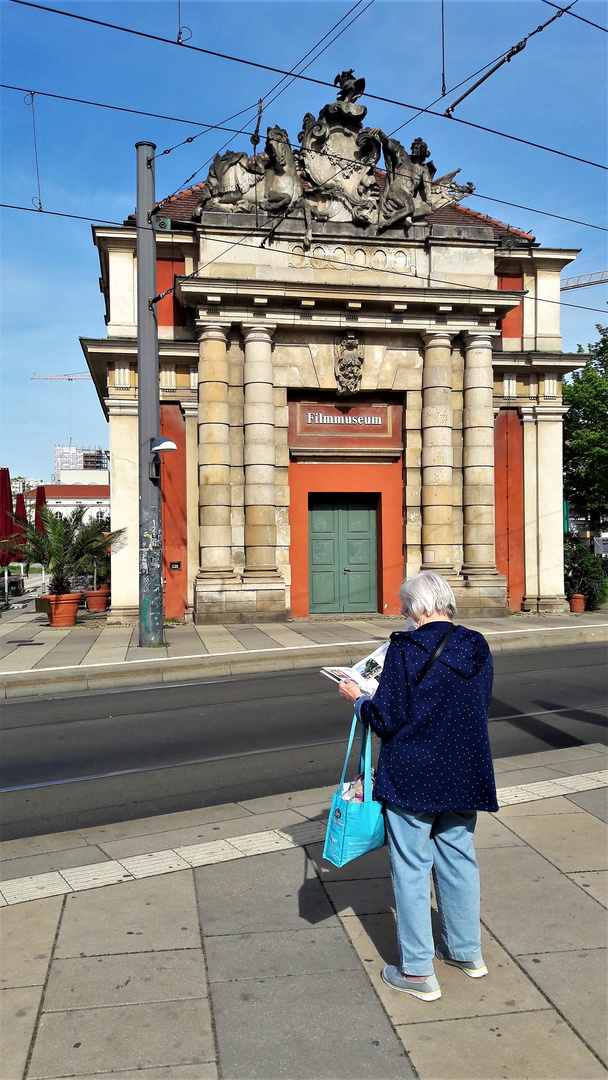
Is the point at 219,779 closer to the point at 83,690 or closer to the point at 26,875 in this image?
the point at 26,875

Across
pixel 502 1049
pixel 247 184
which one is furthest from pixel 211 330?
pixel 502 1049

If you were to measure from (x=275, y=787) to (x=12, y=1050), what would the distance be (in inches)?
147

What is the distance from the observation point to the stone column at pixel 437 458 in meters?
19.0

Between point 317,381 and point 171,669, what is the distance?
9.03m

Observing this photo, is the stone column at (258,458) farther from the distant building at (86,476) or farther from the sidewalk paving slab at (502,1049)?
the distant building at (86,476)

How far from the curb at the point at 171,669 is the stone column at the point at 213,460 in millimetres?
4623

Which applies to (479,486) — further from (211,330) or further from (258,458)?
(211,330)

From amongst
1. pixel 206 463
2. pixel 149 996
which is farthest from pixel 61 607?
pixel 149 996

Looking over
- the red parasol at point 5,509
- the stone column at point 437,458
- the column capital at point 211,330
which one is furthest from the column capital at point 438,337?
the red parasol at point 5,509

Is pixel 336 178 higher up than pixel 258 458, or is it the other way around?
pixel 336 178

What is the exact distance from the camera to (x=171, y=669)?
12.0 metres

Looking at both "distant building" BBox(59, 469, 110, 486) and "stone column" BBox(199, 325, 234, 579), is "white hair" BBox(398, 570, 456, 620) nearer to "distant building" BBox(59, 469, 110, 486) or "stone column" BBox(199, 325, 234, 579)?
"stone column" BBox(199, 325, 234, 579)

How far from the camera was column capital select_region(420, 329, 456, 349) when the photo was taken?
1905 centimetres

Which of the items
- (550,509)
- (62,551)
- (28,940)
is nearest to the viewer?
(28,940)
